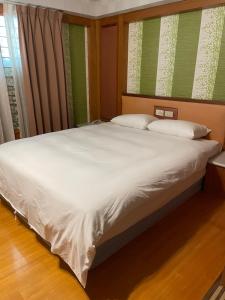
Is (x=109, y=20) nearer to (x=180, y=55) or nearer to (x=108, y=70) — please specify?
(x=108, y=70)

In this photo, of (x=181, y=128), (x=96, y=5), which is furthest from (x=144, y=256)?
(x=96, y=5)

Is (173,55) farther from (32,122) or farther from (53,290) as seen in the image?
(53,290)

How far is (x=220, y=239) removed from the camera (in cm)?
197

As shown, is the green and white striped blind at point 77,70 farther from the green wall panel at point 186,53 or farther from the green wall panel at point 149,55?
the green wall panel at point 186,53

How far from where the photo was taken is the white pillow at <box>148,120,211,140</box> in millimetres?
2654

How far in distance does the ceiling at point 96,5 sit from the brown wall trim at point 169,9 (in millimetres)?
79

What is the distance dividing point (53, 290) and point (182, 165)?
1407 millimetres

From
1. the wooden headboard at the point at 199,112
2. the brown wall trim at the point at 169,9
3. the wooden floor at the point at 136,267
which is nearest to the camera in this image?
the wooden floor at the point at 136,267

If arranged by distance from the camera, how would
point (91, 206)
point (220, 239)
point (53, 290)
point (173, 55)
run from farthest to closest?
point (173, 55) → point (220, 239) → point (53, 290) → point (91, 206)

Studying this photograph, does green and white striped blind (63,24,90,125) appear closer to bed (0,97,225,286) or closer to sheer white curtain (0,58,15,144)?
sheer white curtain (0,58,15,144)

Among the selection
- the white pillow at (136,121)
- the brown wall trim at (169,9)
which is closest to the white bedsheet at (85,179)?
the white pillow at (136,121)

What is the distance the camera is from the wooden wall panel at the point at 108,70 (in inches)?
145

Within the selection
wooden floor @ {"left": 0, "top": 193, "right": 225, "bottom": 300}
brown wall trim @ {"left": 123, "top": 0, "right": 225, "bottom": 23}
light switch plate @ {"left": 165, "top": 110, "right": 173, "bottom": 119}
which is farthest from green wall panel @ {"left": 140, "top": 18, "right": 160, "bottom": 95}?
wooden floor @ {"left": 0, "top": 193, "right": 225, "bottom": 300}

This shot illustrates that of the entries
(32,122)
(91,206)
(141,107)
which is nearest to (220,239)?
(91,206)
